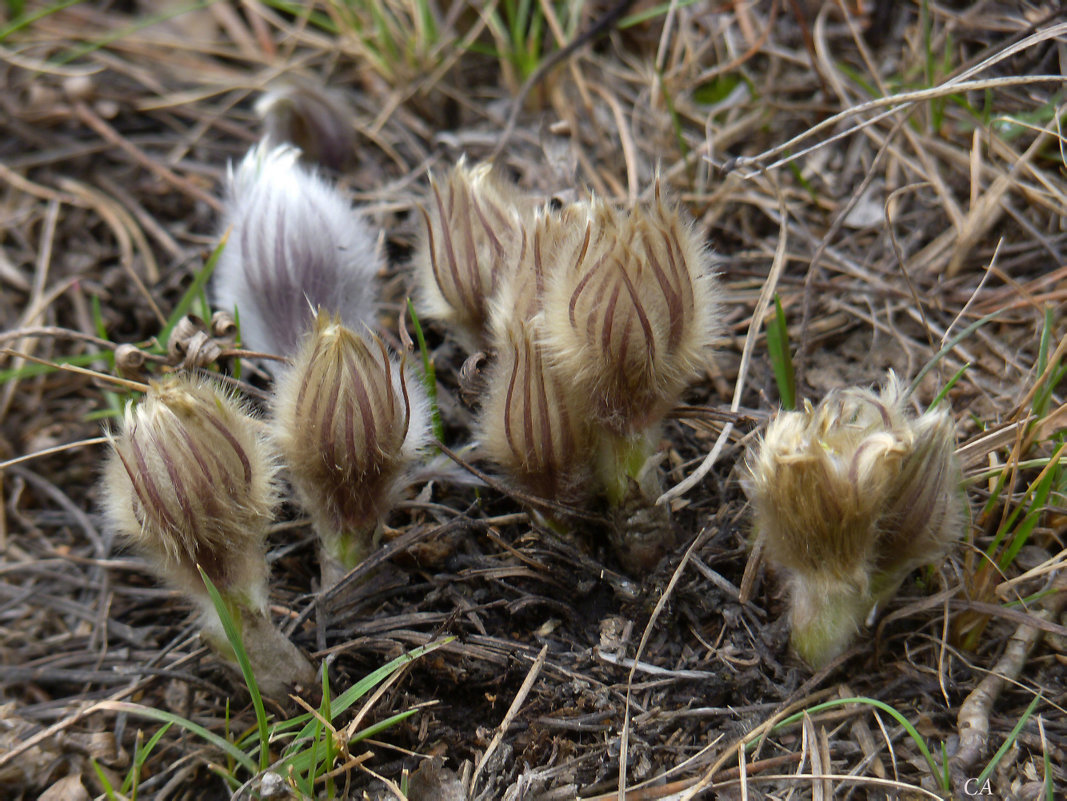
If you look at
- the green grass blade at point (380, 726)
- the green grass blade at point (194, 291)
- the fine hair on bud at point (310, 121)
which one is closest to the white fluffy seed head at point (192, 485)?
the green grass blade at point (380, 726)

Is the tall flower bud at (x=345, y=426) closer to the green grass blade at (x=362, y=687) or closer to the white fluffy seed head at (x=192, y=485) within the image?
the white fluffy seed head at (x=192, y=485)

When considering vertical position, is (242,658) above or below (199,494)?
below

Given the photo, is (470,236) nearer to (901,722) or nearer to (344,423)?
(344,423)

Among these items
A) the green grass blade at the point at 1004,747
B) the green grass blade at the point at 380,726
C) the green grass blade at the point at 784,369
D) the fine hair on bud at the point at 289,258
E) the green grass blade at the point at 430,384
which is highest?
the fine hair on bud at the point at 289,258

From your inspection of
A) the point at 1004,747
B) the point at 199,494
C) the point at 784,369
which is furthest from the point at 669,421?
the point at 199,494

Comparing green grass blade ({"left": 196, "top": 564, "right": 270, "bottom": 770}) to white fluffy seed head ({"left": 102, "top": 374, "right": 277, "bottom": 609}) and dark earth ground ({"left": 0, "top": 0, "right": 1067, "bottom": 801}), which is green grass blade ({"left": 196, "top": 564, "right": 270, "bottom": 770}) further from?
dark earth ground ({"left": 0, "top": 0, "right": 1067, "bottom": 801})

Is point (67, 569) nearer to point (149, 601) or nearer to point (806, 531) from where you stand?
point (149, 601)
